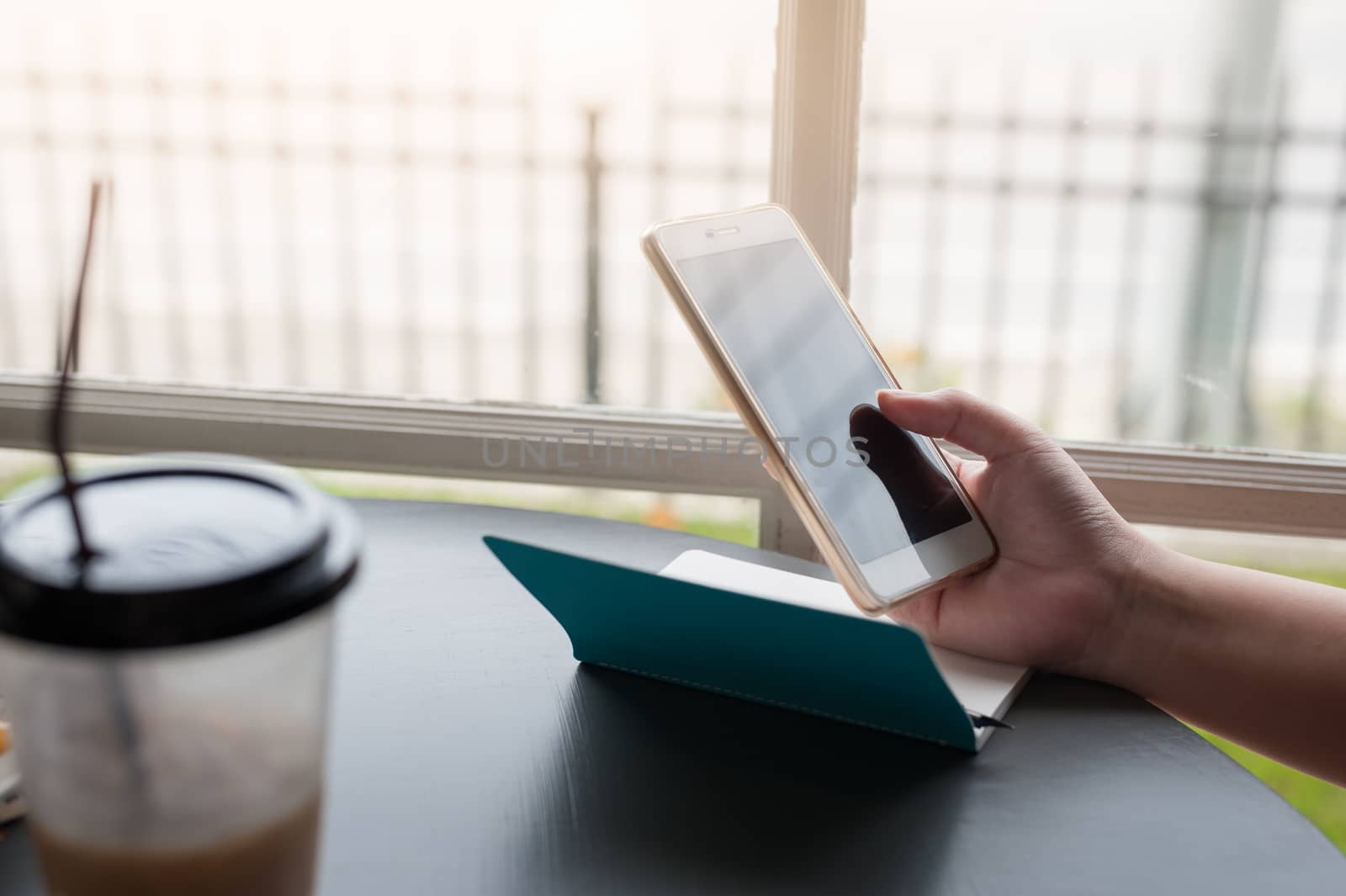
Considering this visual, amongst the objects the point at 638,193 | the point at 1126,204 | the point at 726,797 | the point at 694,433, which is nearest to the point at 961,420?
the point at 726,797

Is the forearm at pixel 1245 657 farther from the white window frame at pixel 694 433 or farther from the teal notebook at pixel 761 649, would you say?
the white window frame at pixel 694 433

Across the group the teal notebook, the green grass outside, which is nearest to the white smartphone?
the teal notebook

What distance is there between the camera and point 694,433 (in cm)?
145

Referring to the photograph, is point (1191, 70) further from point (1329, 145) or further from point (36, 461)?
point (36, 461)

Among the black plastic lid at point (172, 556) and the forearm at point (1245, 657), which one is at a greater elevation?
the black plastic lid at point (172, 556)

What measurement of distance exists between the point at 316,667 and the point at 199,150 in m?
1.55

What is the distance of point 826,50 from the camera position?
4.27ft

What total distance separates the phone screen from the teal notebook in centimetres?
14

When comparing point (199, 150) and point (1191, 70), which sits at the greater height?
point (1191, 70)

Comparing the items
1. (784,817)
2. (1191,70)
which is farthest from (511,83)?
(784,817)

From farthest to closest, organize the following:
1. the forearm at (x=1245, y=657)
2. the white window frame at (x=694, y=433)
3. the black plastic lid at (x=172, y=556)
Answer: the white window frame at (x=694, y=433) → the forearm at (x=1245, y=657) → the black plastic lid at (x=172, y=556)

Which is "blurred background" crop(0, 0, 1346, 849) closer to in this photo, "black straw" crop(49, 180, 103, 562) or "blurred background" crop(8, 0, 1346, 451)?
"blurred background" crop(8, 0, 1346, 451)

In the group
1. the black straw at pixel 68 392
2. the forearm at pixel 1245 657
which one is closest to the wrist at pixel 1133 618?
the forearm at pixel 1245 657

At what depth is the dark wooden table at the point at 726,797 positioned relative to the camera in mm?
570
